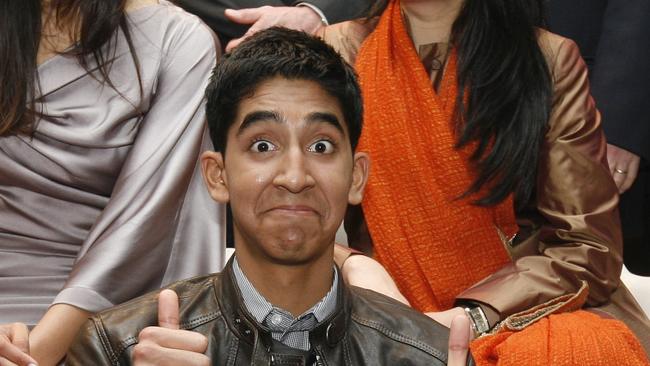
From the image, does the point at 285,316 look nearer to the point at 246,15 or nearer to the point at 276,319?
the point at 276,319

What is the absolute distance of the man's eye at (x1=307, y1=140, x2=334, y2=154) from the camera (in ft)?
6.56

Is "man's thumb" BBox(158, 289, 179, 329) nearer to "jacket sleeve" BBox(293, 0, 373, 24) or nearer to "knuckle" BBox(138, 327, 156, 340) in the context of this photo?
"knuckle" BBox(138, 327, 156, 340)

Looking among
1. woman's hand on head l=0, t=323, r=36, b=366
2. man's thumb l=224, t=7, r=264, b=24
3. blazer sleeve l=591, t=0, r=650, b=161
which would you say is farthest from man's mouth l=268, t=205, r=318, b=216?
blazer sleeve l=591, t=0, r=650, b=161

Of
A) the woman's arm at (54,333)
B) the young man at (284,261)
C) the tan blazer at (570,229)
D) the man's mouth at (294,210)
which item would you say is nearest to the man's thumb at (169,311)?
the young man at (284,261)

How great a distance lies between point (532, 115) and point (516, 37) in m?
0.18

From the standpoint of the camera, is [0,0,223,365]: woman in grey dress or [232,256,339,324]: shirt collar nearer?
[232,256,339,324]: shirt collar

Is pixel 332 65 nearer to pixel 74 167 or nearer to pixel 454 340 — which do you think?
pixel 454 340

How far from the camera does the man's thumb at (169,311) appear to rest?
5.79ft

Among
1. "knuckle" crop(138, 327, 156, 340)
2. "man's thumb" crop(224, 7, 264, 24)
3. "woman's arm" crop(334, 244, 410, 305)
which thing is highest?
"knuckle" crop(138, 327, 156, 340)

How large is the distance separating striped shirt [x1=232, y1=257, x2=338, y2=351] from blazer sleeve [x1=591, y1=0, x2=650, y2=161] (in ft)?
4.13

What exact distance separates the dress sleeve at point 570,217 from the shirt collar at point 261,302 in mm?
677

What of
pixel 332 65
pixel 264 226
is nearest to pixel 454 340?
pixel 264 226

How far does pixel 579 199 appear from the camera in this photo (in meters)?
2.67

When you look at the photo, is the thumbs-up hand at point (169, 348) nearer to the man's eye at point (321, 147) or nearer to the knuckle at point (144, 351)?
the knuckle at point (144, 351)
